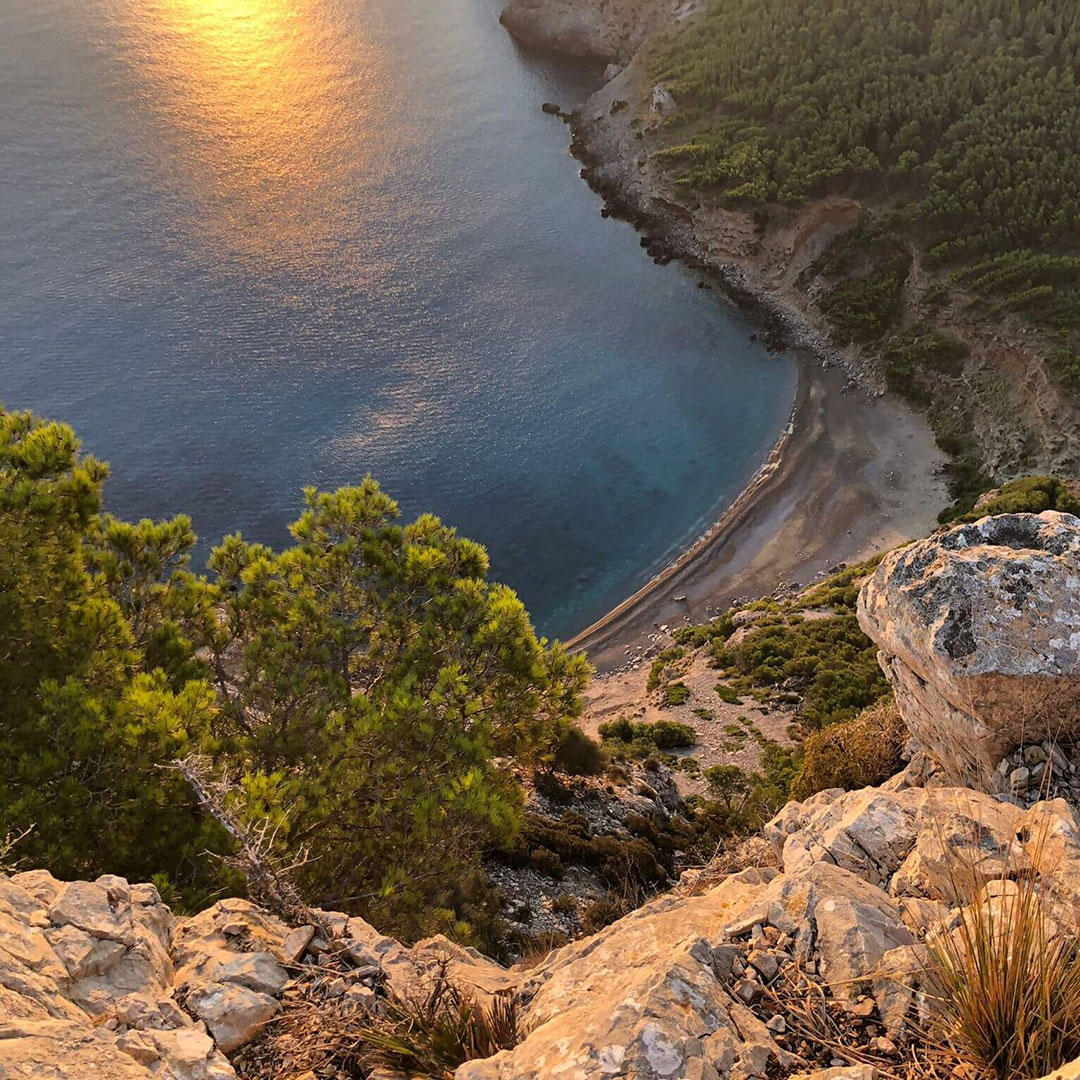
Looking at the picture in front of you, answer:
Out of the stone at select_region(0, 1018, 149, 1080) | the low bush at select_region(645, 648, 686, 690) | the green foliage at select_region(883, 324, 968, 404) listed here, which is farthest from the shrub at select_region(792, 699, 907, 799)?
the green foliage at select_region(883, 324, 968, 404)

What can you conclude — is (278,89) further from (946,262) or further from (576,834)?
(576,834)

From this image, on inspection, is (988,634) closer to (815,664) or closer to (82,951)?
(82,951)

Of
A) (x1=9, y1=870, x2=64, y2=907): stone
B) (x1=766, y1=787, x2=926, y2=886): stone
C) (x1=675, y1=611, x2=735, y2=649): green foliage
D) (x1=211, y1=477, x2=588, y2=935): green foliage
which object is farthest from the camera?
(x1=675, y1=611, x2=735, y2=649): green foliage

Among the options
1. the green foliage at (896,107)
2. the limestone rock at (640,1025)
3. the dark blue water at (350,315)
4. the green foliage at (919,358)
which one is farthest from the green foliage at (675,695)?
the green foliage at (896,107)

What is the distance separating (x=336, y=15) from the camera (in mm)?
91062

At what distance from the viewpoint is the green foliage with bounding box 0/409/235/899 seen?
12.9m

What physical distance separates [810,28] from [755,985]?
85082 mm

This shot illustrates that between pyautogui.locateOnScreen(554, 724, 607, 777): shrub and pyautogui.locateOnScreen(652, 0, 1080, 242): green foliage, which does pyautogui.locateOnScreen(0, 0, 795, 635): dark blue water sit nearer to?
pyautogui.locateOnScreen(652, 0, 1080, 242): green foliage

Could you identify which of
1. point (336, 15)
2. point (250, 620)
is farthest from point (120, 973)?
point (336, 15)

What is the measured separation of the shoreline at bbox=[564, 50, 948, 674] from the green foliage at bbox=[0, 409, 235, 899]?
31.9m

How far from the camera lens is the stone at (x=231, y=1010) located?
809cm

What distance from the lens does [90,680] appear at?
14.9 meters

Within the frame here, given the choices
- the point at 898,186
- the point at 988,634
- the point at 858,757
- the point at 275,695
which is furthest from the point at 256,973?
the point at 898,186

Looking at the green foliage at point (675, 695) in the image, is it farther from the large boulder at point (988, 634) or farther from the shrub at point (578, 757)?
the large boulder at point (988, 634)
